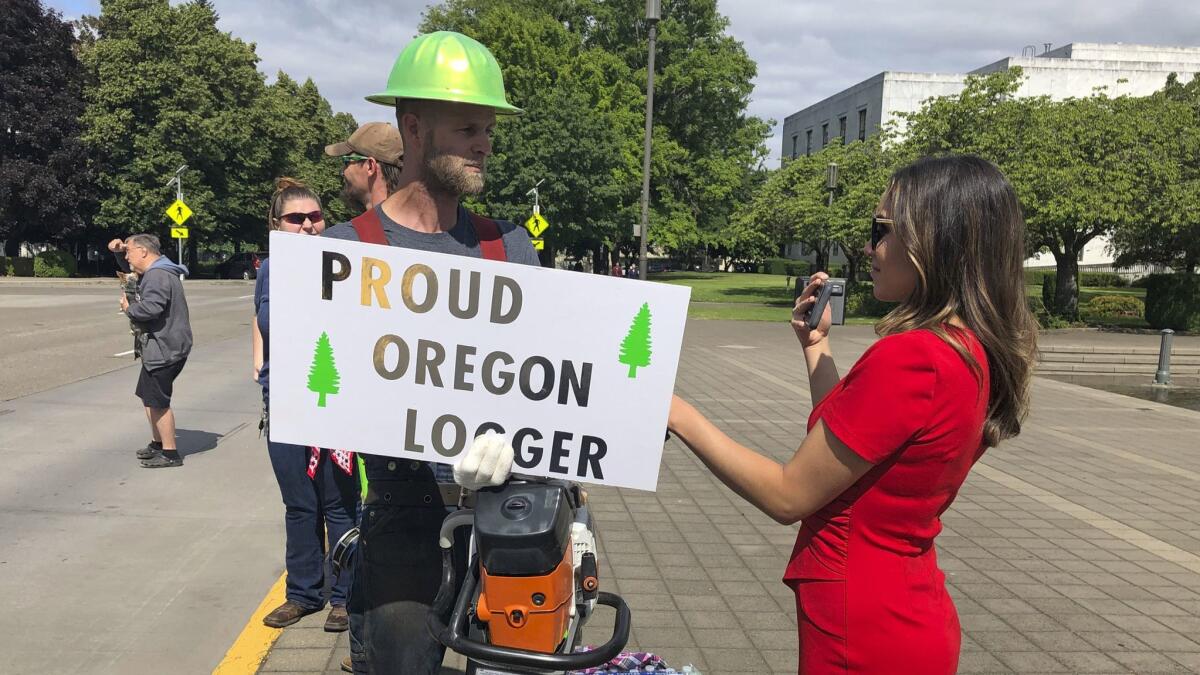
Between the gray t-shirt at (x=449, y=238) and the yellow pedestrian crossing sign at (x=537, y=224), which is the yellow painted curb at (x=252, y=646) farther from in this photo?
the yellow pedestrian crossing sign at (x=537, y=224)

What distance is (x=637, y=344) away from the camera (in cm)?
195

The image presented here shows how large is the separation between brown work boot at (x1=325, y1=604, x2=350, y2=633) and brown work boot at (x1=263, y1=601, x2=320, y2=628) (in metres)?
0.15

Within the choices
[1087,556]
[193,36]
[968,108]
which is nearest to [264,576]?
[1087,556]

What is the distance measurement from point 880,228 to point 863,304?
2782 centimetres

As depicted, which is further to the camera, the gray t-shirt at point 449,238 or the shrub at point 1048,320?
the shrub at point 1048,320

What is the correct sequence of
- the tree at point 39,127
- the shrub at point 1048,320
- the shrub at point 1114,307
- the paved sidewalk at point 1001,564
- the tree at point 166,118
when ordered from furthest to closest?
the tree at point 166,118 < the tree at point 39,127 < the shrub at point 1114,307 < the shrub at point 1048,320 < the paved sidewalk at point 1001,564

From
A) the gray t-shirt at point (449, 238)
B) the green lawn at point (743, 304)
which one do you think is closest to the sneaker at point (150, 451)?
the gray t-shirt at point (449, 238)

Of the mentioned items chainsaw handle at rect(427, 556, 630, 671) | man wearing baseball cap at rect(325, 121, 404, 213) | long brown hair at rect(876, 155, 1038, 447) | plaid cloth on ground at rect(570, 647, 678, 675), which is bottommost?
plaid cloth on ground at rect(570, 647, 678, 675)

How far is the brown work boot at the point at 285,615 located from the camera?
12.8 feet

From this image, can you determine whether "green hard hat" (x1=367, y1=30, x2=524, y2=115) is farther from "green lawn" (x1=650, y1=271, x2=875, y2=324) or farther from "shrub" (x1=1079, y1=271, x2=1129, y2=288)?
"shrub" (x1=1079, y1=271, x2=1129, y2=288)

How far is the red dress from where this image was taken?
5.54ft

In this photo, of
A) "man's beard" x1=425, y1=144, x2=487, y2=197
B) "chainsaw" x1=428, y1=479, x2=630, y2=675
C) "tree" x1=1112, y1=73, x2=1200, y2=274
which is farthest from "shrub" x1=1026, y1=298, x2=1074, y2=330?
"chainsaw" x1=428, y1=479, x2=630, y2=675

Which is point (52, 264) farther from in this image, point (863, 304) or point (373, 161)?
point (373, 161)

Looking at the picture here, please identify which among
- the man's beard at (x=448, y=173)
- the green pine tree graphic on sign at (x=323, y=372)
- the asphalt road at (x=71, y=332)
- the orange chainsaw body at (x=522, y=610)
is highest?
the man's beard at (x=448, y=173)
